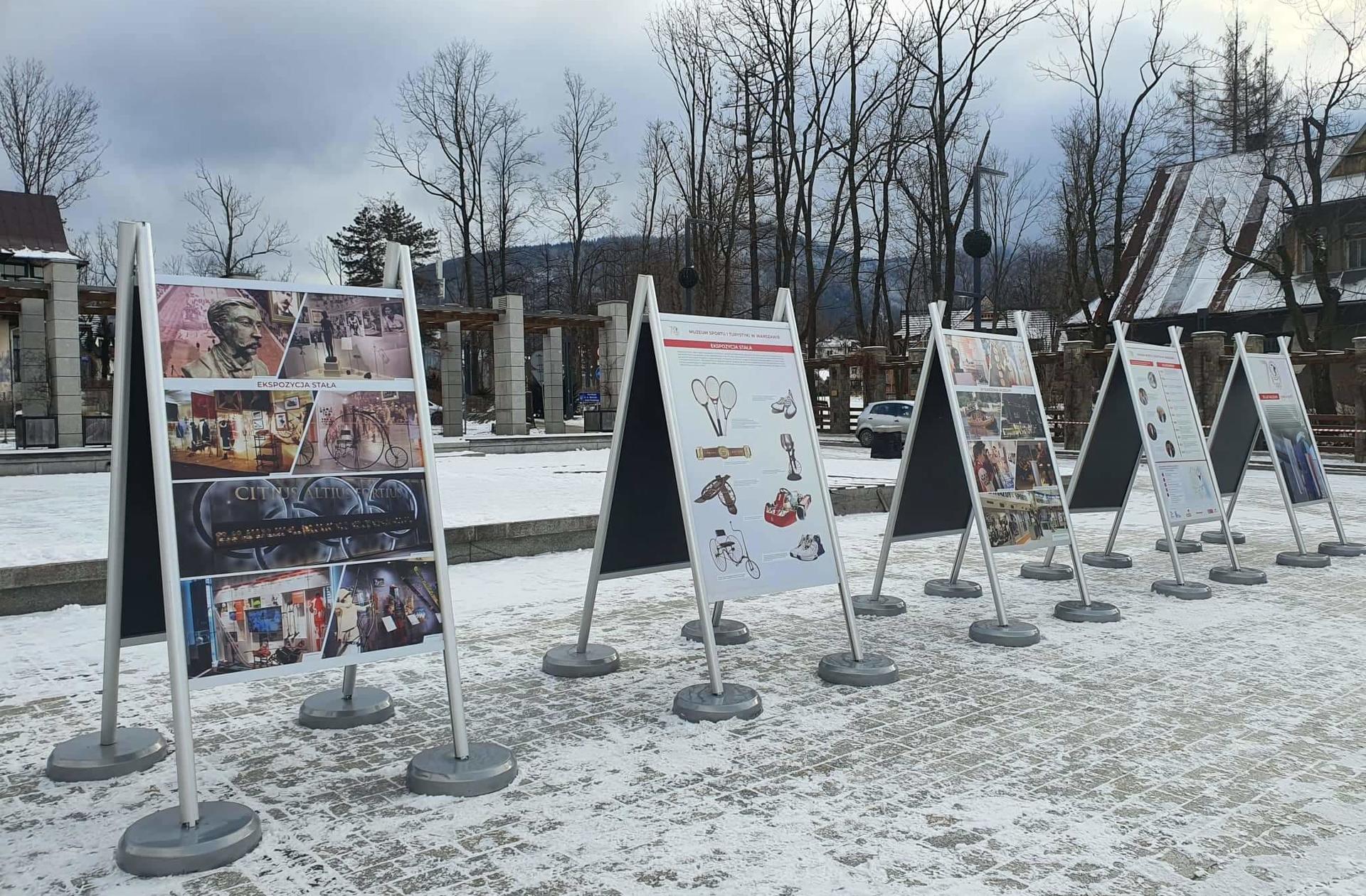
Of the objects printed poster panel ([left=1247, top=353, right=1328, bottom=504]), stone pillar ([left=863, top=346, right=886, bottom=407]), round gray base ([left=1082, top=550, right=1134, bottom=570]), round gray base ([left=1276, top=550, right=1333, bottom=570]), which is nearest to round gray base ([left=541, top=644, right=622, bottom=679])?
round gray base ([left=1082, top=550, right=1134, bottom=570])

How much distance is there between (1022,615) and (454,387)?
2515cm

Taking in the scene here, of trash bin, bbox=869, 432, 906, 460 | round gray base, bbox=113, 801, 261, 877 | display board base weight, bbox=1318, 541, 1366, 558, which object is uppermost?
trash bin, bbox=869, 432, 906, 460

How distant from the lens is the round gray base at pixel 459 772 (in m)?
3.49

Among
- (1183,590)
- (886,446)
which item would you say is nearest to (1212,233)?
(886,446)

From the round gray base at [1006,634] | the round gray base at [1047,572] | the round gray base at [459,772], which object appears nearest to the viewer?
the round gray base at [459,772]

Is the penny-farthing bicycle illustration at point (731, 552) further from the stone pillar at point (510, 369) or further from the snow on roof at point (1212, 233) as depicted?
the snow on roof at point (1212, 233)

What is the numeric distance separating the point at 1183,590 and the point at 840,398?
28.1 metres

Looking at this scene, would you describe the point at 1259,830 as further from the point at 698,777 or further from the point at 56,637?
the point at 56,637

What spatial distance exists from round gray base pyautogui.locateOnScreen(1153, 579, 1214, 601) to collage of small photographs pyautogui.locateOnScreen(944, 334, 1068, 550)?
1.50 m

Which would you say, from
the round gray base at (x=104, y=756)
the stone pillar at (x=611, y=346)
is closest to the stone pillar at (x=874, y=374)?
the stone pillar at (x=611, y=346)

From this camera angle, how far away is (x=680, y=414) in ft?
14.7

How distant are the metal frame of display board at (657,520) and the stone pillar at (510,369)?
2299 centimetres

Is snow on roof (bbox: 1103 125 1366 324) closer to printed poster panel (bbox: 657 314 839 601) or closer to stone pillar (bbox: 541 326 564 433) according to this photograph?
stone pillar (bbox: 541 326 564 433)

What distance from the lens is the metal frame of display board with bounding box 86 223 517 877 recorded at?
9.66 feet
